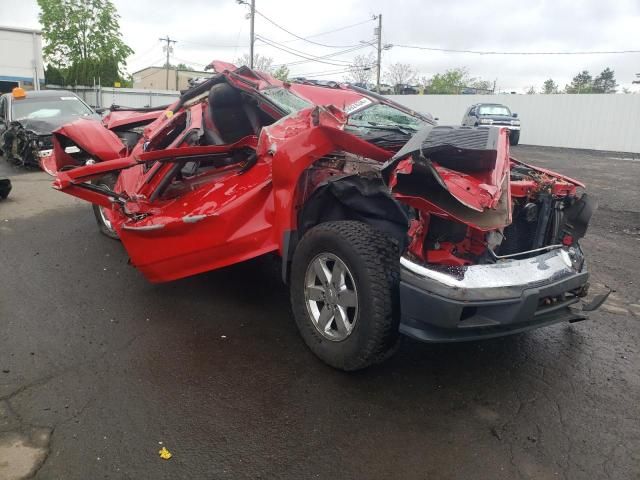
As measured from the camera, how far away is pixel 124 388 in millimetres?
3004

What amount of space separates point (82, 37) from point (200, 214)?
45.0 metres

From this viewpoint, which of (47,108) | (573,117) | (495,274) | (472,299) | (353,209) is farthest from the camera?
(573,117)

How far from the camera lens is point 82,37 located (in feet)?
137

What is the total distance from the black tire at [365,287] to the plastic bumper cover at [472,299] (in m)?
0.09

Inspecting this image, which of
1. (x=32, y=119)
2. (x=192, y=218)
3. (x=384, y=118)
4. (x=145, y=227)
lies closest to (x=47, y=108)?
(x=32, y=119)

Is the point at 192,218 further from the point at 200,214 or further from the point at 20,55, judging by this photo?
the point at 20,55

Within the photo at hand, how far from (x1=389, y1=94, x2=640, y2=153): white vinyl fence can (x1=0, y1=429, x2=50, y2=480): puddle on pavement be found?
20.2 metres

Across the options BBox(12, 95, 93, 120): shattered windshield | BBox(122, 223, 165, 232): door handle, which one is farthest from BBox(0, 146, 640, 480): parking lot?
BBox(12, 95, 93, 120): shattered windshield

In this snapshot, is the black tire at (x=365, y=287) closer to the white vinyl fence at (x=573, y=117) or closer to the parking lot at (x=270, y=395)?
the parking lot at (x=270, y=395)

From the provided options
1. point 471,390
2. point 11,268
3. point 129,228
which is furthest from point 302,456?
point 11,268

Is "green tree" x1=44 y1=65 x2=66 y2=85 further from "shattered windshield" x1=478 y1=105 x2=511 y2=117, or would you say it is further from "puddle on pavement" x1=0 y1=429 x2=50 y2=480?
"puddle on pavement" x1=0 y1=429 x2=50 y2=480

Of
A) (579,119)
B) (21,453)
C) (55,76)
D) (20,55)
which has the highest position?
(55,76)

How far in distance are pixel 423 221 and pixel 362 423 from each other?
112 centimetres

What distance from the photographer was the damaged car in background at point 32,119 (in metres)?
11.1
